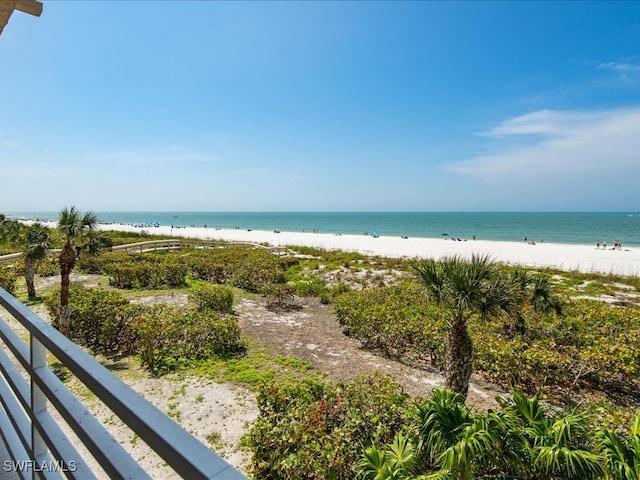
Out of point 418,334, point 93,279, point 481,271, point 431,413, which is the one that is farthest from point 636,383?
point 93,279

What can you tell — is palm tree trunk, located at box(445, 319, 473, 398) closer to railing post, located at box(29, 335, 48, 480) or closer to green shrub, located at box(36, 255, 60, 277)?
railing post, located at box(29, 335, 48, 480)

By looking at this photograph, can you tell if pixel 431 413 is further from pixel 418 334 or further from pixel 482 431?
pixel 418 334

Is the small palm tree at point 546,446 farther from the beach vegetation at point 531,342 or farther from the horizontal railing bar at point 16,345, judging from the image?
the horizontal railing bar at point 16,345

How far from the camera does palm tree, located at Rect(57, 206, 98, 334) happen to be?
27.1 feet

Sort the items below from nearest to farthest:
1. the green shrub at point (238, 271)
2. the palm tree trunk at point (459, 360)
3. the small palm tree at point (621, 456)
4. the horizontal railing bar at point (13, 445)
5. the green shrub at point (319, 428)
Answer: the horizontal railing bar at point (13, 445), the small palm tree at point (621, 456), the green shrub at point (319, 428), the palm tree trunk at point (459, 360), the green shrub at point (238, 271)

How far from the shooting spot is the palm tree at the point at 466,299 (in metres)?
5.43

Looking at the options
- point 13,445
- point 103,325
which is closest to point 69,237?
point 103,325

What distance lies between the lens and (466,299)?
5.33 meters

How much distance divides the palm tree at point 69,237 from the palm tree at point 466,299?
837 cm

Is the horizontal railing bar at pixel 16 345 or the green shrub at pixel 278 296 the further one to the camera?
the green shrub at pixel 278 296

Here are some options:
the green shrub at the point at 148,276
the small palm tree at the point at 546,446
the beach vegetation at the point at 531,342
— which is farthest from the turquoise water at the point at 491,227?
the small palm tree at the point at 546,446

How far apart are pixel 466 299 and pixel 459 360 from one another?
1033 millimetres

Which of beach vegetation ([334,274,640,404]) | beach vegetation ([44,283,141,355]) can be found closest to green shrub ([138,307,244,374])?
beach vegetation ([44,283,141,355])

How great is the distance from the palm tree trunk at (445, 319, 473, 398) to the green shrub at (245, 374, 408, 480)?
45.1 inches
